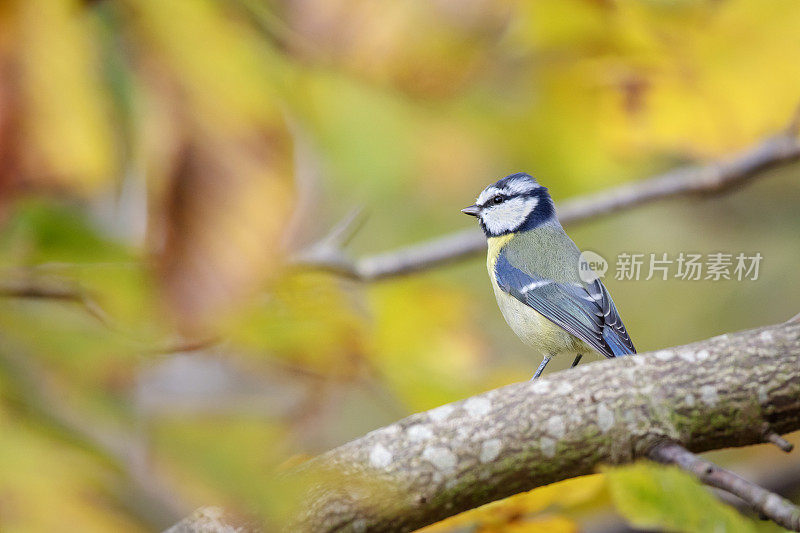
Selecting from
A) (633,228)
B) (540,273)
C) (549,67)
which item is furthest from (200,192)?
(633,228)

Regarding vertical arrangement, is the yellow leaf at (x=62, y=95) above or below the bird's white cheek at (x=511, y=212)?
below

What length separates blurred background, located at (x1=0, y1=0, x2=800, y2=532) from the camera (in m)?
0.40

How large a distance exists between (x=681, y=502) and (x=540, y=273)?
14.4 inches

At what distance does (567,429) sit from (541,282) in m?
0.23

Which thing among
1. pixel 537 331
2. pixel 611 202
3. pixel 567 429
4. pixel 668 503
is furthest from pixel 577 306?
pixel 611 202

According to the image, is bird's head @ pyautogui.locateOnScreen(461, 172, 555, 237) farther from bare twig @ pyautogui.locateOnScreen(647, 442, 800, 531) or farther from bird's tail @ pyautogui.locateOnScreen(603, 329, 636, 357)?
bare twig @ pyautogui.locateOnScreen(647, 442, 800, 531)

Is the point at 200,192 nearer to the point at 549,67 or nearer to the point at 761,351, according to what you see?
the point at 761,351

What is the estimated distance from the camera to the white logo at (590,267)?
103cm

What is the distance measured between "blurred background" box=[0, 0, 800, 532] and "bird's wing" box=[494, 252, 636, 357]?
181 mm

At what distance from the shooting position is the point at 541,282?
3.41 ft

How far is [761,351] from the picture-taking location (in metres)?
0.91

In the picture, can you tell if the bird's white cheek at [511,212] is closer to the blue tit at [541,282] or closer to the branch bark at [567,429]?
the blue tit at [541,282]

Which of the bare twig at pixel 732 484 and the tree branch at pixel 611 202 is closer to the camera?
the bare twig at pixel 732 484

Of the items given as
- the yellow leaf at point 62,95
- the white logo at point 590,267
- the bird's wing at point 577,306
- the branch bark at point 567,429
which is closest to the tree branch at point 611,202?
the white logo at point 590,267
